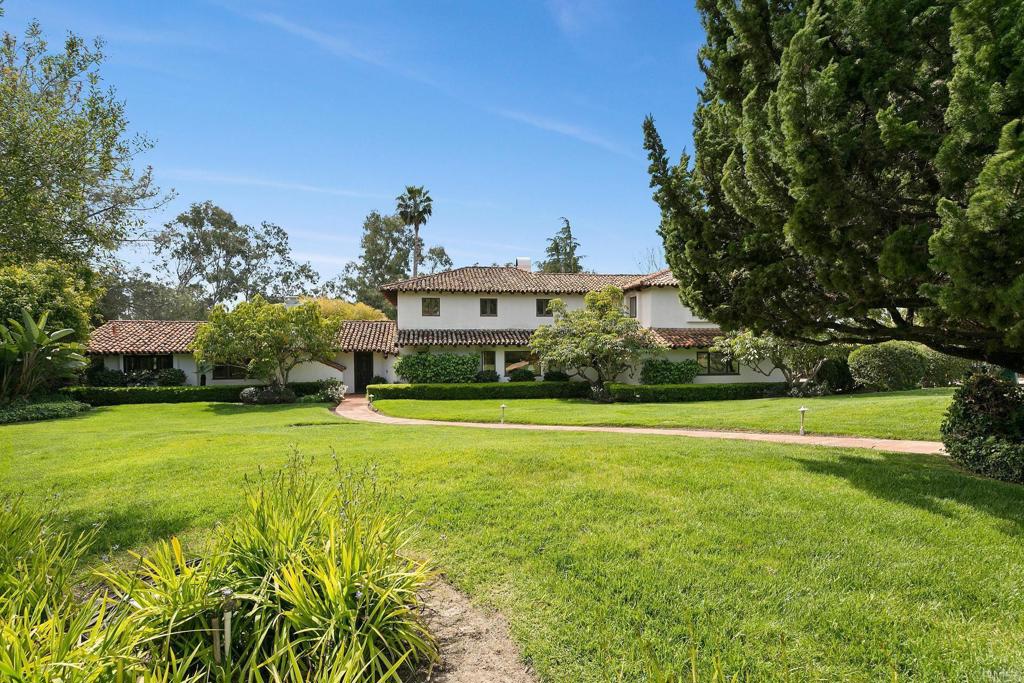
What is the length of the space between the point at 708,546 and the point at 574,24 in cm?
1032

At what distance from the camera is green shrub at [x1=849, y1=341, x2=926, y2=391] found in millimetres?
23938

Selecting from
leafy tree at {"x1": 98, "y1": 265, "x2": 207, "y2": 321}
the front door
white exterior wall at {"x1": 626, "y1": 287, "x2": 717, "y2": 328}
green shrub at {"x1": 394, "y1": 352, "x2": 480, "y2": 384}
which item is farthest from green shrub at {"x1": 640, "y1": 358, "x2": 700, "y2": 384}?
leafy tree at {"x1": 98, "y1": 265, "x2": 207, "y2": 321}

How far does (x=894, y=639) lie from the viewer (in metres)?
3.88

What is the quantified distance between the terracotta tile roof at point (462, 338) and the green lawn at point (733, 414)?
5.70 meters

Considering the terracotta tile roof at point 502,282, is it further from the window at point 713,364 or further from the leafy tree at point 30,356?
the leafy tree at point 30,356

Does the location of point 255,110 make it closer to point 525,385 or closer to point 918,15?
point 918,15

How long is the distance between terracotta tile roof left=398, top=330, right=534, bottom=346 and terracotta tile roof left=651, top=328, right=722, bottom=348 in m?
7.64

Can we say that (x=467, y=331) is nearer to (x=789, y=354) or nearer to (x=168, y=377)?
(x=789, y=354)

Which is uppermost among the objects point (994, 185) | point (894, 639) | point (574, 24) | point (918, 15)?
point (574, 24)

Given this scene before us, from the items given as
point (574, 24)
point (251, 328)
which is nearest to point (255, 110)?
point (574, 24)

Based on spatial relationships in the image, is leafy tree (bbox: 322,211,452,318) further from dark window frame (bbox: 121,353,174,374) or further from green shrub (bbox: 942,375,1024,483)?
green shrub (bbox: 942,375,1024,483)

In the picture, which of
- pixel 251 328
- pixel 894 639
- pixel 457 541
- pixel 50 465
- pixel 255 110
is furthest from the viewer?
pixel 251 328

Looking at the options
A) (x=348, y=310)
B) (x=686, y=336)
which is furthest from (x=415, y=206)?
(x=686, y=336)

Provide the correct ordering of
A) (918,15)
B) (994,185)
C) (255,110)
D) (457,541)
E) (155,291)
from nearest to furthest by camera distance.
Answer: (994,185) → (457,541) → (918,15) → (255,110) → (155,291)
